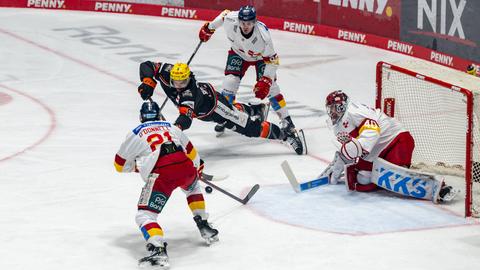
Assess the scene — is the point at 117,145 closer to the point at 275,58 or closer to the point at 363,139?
the point at 275,58

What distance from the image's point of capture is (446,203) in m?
7.88

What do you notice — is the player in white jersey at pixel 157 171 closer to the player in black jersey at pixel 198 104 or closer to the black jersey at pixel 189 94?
the player in black jersey at pixel 198 104

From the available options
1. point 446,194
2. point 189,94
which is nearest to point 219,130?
point 189,94

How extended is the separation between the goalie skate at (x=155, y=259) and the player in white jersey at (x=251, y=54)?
9.91ft

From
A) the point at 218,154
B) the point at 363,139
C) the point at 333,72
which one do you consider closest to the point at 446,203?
Answer: the point at 363,139

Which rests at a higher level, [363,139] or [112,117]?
[363,139]

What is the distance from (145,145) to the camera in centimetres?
666

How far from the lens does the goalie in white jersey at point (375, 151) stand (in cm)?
784

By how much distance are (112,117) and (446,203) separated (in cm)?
386

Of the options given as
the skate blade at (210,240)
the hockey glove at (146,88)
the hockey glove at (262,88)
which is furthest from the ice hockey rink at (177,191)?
the hockey glove at (146,88)

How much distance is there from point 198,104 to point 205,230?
6.80 feet

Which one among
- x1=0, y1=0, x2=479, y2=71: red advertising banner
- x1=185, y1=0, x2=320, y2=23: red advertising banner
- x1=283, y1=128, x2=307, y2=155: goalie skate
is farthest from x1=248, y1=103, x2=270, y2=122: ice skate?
x1=185, y1=0, x2=320, y2=23: red advertising banner

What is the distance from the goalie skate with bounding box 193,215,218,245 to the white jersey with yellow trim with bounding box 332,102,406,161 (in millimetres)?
1566

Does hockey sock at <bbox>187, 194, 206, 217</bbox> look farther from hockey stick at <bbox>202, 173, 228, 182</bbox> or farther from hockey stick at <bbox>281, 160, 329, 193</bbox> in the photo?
Answer: hockey stick at <bbox>281, 160, 329, 193</bbox>
